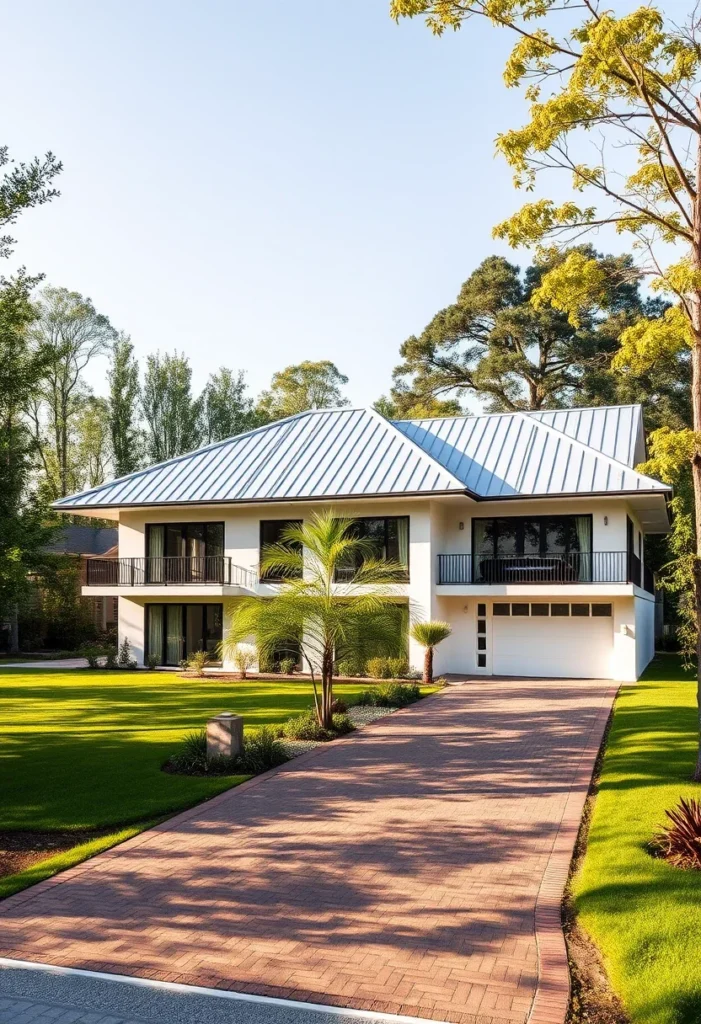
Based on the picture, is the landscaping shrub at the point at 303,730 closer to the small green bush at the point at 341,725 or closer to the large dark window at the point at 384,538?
the small green bush at the point at 341,725

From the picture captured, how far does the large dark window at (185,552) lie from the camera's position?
1125 inches

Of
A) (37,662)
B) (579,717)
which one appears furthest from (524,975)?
(37,662)

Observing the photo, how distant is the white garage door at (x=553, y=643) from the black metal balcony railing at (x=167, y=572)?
787 centimetres

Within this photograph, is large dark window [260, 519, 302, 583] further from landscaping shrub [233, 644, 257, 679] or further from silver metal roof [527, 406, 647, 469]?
silver metal roof [527, 406, 647, 469]

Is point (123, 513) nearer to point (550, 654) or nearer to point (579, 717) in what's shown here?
point (550, 654)

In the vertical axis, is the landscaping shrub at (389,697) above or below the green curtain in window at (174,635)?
below

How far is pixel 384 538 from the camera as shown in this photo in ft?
87.1

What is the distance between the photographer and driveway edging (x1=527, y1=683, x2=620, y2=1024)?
539 cm

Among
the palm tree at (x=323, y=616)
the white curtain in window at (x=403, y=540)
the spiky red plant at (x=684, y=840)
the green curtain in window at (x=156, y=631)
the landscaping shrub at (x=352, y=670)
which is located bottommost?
the landscaping shrub at (x=352, y=670)

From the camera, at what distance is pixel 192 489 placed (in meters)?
28.4

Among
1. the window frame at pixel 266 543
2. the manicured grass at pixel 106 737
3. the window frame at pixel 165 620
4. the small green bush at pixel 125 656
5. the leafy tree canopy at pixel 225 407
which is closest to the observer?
the manicured grass at pixel 106 737

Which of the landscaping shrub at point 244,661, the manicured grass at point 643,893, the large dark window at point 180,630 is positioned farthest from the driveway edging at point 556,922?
the large dark window at point 180,630

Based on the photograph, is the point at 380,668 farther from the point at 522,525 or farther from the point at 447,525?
the point at 522,525

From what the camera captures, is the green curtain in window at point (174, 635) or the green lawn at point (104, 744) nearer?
the green lawn at point (104, 744)
